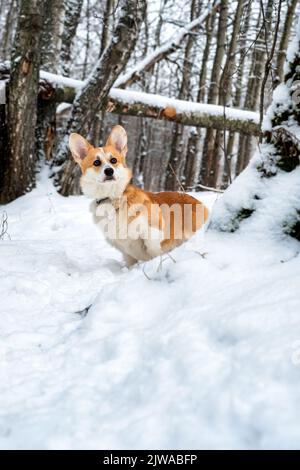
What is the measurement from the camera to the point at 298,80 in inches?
105

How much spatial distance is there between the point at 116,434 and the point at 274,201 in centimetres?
179

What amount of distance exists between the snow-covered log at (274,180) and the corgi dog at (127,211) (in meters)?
1.20

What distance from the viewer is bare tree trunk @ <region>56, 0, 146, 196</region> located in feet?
21.5

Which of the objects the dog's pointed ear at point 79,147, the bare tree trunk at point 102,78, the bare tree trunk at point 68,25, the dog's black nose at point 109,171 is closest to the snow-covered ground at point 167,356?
the dog's black nose at point 109,171

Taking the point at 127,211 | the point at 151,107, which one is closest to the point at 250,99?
the point at 151,107

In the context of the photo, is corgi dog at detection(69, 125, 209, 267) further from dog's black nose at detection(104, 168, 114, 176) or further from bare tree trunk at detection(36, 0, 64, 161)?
bare tree trunk at detection(36, 0, 64, 161)

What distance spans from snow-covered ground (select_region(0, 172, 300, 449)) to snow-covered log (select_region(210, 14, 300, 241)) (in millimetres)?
132

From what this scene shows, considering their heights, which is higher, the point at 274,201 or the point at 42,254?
the point at 274,201

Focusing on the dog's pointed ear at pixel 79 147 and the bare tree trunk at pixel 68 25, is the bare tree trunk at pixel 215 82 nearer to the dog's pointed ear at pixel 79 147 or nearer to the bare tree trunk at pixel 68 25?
the bare tree trunk at pixel 68 25

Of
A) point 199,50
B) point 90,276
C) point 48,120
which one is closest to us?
point 90,276

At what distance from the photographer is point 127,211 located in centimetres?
394

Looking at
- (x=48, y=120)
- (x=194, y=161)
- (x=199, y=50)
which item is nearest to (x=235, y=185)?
(x=48, y=120)

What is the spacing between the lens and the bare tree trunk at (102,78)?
654 cm
